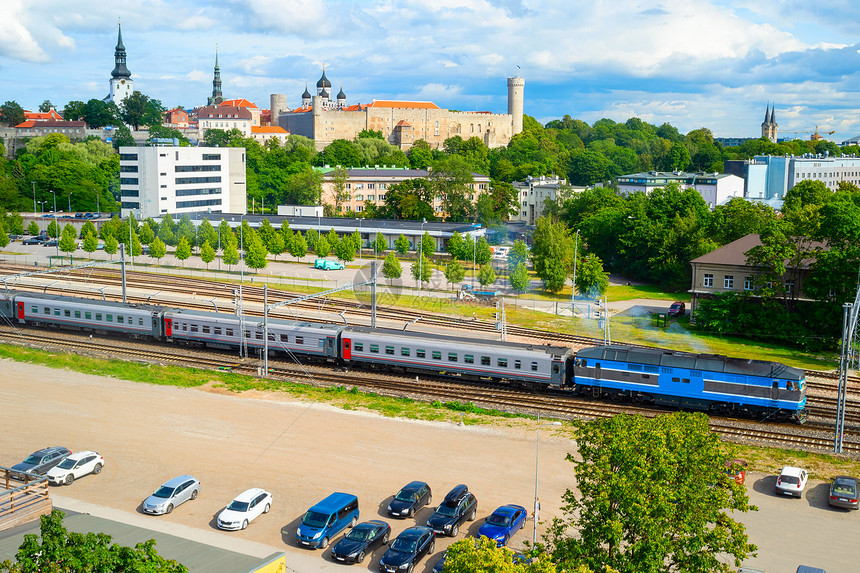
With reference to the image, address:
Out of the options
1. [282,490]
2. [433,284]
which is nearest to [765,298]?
[433,284]

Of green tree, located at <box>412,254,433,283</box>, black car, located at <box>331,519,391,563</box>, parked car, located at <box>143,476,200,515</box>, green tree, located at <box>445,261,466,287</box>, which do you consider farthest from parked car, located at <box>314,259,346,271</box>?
black car, located at <box>331,519,391,563</box>

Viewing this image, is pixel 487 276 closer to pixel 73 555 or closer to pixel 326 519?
pixel 326 519

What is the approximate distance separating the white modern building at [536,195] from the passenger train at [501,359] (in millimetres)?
63493

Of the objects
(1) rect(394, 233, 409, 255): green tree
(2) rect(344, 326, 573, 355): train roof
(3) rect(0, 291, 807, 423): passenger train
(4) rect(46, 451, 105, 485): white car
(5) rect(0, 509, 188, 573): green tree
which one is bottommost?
(4) rect(46, 451, 105, 485): white car

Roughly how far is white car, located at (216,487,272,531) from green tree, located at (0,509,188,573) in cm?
1082

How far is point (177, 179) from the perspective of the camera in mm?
97750

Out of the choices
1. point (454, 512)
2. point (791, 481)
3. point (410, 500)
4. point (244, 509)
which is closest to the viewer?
point (454, 512)

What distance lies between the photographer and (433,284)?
66.2m

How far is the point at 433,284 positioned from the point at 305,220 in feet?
102

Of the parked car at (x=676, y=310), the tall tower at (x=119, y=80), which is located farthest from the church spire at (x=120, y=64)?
the parked car at (x=676, y=310)

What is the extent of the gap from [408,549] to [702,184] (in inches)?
3755

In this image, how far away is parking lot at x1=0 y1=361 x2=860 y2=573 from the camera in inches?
894

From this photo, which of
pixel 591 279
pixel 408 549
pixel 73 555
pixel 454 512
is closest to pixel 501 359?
pixel 454 512

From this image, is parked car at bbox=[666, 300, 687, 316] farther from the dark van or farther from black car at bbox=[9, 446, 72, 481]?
black car at bbox=[9, 446, 72, 481]
